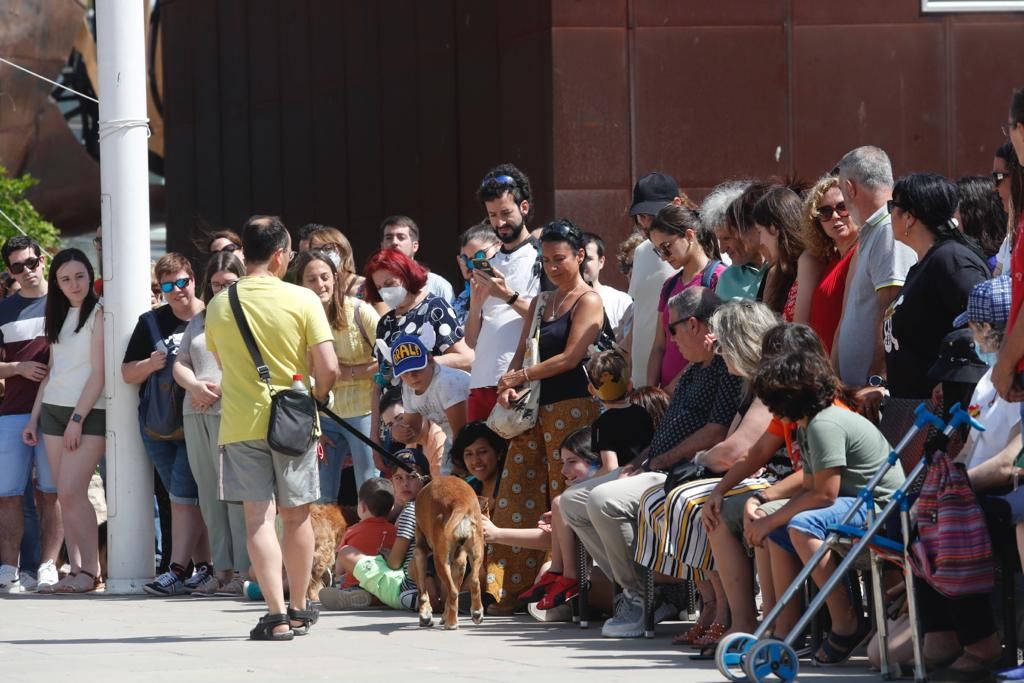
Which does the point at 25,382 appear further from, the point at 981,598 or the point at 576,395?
the point at 981,598

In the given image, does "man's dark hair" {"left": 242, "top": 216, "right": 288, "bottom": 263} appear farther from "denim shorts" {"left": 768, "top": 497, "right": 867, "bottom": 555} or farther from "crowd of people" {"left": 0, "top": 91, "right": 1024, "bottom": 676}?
"denim shorts" {"left": 768, "top": 497, "right": 867, "bottom": 555}

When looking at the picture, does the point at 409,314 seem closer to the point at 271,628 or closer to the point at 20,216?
the point at 271,628

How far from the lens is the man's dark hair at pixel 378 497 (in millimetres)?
9859

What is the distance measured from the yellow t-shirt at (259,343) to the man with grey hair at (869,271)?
8.32ft

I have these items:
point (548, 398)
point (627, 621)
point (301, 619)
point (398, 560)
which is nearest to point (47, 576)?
point (398, 560)

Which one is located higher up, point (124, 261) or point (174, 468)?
point (124, 261)

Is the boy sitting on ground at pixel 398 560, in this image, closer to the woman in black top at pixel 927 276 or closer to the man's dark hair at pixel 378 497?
the man's dark hair at pixel 378 497

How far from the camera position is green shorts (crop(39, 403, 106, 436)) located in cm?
1125

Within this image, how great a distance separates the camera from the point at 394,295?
10203mm

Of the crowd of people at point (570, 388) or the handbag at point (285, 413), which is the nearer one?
the crowd of people at point (570, 388)

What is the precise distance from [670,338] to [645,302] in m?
0.65

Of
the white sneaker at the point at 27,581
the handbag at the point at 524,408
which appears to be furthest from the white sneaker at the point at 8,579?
the handbag at the point at 524,408

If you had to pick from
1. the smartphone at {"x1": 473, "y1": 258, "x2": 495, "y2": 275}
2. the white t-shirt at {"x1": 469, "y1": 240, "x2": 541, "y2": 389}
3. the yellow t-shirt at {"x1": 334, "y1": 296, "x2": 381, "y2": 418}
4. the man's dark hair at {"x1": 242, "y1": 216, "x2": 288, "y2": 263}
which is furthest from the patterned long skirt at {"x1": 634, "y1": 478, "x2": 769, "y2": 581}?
the yellow t-shirt at {"x1": 334, "y1": 296, "x2": 381, "y2": 418}

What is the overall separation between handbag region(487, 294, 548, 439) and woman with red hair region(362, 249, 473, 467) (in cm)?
91
